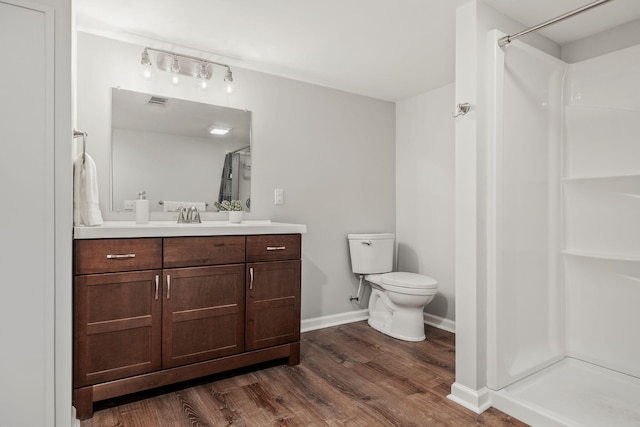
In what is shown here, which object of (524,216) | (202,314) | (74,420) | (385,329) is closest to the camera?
(74,420)

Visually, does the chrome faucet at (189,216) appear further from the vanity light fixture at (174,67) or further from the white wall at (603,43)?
the white wall at (603,43)

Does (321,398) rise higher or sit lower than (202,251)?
lower

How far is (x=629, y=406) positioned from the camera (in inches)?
75.2

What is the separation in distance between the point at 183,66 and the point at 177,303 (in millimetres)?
1635

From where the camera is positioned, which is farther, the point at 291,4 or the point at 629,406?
the point at 291,4

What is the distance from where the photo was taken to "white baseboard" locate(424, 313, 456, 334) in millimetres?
3211

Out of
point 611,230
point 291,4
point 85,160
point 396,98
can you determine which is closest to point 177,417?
point 85,160

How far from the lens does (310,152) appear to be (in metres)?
3.21

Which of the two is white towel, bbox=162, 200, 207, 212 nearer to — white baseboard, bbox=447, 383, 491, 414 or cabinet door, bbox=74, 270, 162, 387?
cabinet door, bbox=74, 270, 162, 387

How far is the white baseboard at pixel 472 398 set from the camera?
1.92 metres

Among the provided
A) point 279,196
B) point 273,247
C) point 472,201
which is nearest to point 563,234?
point 472,201

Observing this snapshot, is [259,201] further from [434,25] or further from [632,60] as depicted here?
[632,60]
